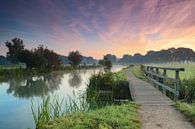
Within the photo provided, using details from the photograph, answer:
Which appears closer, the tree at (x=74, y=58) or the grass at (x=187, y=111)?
the grass at (x=187, y=111)

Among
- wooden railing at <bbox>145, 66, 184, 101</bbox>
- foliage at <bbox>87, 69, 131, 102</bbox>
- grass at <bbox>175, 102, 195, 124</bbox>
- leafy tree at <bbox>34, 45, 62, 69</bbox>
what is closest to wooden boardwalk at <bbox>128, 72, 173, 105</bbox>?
wooden railing at <bbox>145, 66, 184, 101</bbox>

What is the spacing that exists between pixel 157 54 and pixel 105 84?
7287 inches

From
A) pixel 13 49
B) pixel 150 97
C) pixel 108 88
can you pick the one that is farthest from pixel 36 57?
pixel 150 97

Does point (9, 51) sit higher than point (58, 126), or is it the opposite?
point (9, 51)

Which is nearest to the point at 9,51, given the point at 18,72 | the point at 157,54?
the point at 18,72

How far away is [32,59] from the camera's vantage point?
50.4 metres

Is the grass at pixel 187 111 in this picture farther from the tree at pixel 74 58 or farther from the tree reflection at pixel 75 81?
the tree at pixel 74 58

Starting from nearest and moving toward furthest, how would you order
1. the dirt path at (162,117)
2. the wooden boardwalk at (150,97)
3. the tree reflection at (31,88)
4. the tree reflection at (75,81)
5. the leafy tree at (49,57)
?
the dirt path at (162,117), the wooden boardwalk at (150,97), the tree reflection at (31,88), the tree reflection at (75,81), the leafy tree at (49,57)

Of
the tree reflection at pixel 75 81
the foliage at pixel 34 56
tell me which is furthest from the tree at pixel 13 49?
the tree reflection at pixel 75 81

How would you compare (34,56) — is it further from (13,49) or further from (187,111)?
(187,111)

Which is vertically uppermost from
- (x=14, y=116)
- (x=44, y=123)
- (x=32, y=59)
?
(x=32, y=59)

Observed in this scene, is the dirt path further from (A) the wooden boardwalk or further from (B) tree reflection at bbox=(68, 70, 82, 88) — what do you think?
(B) tree reflection at bbox=(68, 70, 82, 88)

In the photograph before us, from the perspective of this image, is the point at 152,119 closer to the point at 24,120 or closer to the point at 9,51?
the point at 24,120

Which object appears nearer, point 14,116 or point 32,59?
point 14,116
